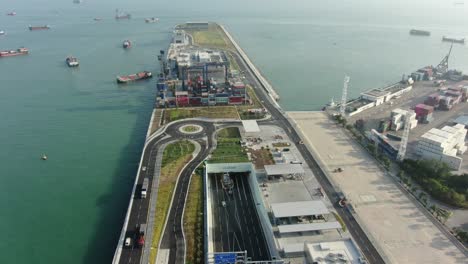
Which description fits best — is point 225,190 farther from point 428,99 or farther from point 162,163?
point 428,99

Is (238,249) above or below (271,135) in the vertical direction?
below

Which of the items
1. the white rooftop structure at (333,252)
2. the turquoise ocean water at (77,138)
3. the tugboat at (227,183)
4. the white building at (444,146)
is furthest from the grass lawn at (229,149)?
the white building at (444,146)

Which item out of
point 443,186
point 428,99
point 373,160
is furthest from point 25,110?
point 428,99

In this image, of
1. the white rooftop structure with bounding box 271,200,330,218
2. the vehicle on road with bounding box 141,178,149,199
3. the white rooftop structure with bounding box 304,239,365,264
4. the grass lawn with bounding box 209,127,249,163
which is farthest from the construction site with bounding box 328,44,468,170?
the vehicle on road with bounding box 141,178,149,199

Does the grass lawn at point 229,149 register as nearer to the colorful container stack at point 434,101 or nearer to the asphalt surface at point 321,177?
the asphalt surface at point 321,177

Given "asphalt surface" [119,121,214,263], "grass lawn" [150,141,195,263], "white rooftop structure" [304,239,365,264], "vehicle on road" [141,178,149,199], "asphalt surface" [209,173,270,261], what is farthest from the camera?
"vehicle on road" [141,178,149,199]

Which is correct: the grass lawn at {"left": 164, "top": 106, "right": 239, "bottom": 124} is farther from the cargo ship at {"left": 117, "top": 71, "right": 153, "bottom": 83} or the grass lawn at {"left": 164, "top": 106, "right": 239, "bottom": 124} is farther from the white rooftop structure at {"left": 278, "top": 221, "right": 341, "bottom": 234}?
the white rooftop structure at {"left": 278, "top": 221, "right": 341, "bottom": 234}
